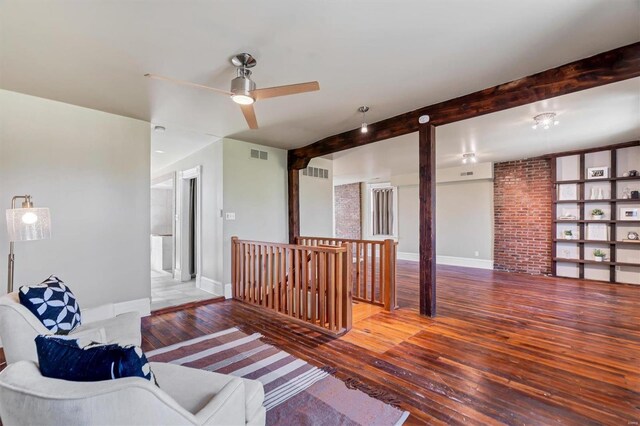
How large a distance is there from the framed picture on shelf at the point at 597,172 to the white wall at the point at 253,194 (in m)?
6.12

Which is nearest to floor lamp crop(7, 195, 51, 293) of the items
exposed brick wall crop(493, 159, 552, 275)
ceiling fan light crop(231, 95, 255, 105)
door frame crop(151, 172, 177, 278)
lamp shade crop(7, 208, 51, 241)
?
lamp shade crop(7, 208, 51, 241)

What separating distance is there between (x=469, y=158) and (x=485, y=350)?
4770 mm

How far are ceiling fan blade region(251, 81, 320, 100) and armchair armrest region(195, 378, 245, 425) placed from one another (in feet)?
6.48

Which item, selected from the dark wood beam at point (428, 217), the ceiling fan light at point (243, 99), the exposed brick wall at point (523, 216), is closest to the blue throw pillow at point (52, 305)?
the ceiling fan light at point (243, 99)

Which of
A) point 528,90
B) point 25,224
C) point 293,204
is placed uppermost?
point 528,90

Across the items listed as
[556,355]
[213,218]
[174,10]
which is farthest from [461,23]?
[213,218]

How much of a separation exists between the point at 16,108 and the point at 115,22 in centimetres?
211

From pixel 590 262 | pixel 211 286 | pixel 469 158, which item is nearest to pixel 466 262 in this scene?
pixel 590 262

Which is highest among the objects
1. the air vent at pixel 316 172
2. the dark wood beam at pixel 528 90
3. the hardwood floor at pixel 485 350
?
the dark wood beam at pixel 528 90

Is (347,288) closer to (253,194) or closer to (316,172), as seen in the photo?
(253,194)

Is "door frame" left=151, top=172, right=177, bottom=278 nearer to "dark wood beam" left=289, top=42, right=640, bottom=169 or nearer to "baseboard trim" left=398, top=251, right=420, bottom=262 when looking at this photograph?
"dark wood beam" left=289, top=42, right=640, bottom=169

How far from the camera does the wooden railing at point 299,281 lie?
3.24 m

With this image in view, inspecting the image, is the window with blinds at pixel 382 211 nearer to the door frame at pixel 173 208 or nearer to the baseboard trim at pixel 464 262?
the baseboard trim at pixel 464 262

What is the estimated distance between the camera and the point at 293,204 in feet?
18.3
